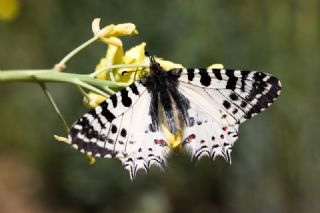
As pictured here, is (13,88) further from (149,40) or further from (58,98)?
(149,40)

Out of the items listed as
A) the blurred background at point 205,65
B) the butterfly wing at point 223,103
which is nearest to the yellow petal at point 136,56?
the butterfly wing at point 223,103

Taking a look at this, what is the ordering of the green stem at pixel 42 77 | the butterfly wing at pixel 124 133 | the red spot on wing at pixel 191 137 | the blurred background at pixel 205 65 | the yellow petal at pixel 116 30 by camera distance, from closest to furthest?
the green stem at pixel 42 77
the butterfly wing at pixel 124 133
the yellow petal at pixel 116 30
the red spot on wing at pixel 191 137
the blurred background at pixel 205 65

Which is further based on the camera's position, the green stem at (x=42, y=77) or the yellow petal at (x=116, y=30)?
the yellow petal at (x=116, y=30)

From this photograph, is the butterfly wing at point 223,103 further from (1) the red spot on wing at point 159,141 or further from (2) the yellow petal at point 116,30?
(2) the yellow petal at point 116,30

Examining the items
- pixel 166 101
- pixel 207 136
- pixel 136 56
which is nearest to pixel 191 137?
pixel 207 136

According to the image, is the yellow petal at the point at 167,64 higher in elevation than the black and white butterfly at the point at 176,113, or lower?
higher

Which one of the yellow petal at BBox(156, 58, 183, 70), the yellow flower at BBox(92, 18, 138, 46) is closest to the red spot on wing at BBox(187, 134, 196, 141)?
the yellow petal at BBox(156, 58, 183, 70)

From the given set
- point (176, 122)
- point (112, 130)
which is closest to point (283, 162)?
point (176, 122)
